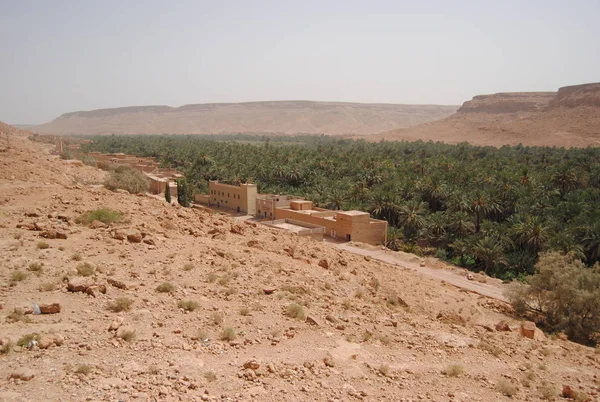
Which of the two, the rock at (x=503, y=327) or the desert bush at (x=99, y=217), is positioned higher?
the desert bush at (x=99, y=217)

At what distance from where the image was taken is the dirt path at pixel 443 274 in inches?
908

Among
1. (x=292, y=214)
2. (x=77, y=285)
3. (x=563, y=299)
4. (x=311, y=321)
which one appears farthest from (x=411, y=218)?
(x=77, y=285)

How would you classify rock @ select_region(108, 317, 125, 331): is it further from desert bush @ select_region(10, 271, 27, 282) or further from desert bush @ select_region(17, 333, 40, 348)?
desert bush @ select_region(10, 271, 27, 282)

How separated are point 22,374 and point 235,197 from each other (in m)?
37.8

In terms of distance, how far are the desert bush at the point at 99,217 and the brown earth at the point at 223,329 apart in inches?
8.8

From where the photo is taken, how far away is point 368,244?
32625 millimetres

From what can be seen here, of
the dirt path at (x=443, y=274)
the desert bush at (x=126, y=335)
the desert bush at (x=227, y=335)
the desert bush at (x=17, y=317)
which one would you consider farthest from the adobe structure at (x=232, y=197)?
the desert bush at (x=126, y=335)

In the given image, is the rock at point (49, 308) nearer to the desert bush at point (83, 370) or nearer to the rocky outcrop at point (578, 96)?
the desert bush at point (83, 370)

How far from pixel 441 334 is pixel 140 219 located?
27.8 feet

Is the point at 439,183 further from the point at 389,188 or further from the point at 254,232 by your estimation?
the point at 254,232

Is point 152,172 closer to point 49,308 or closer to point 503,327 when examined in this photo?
point 503,327

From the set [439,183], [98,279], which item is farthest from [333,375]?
[439,183]

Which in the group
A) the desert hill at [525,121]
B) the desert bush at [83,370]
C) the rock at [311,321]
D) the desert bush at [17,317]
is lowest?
the rock at [311,321]

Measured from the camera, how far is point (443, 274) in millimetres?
25984
